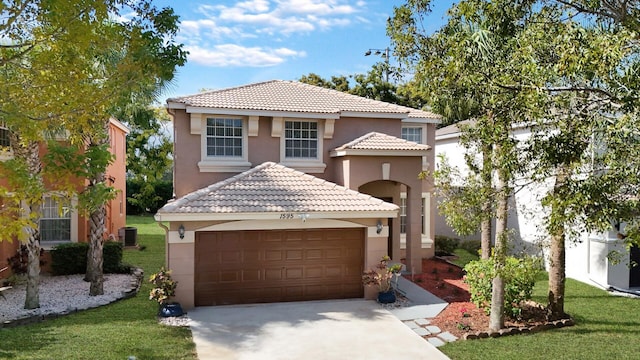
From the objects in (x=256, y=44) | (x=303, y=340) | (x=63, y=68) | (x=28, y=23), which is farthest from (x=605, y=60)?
(x=256, y=44)

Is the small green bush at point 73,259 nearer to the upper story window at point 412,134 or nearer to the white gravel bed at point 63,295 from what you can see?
the white gravel bed at point 63,295

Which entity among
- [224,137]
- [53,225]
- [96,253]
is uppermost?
[224,137]

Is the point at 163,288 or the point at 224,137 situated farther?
the point at 224,137

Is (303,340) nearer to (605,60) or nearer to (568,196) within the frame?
(568,196)

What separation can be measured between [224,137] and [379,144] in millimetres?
5852

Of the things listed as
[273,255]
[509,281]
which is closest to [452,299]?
[509,281]

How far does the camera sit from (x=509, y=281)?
40.8 feet

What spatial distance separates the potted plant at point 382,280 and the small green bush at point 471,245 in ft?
33.9

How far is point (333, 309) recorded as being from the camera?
45.4 ft

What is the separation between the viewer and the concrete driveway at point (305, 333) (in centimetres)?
1045

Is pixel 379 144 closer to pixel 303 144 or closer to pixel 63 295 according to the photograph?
pixel 303 144

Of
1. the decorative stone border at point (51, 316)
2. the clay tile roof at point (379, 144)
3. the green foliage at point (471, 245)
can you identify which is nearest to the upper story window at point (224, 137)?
the clay tile roof at point (379, 144)

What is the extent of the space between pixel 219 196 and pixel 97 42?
637 centimetres

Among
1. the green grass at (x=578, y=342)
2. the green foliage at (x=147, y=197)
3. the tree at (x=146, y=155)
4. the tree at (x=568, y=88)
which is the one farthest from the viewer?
the green foliage at (x=147, y=197)
